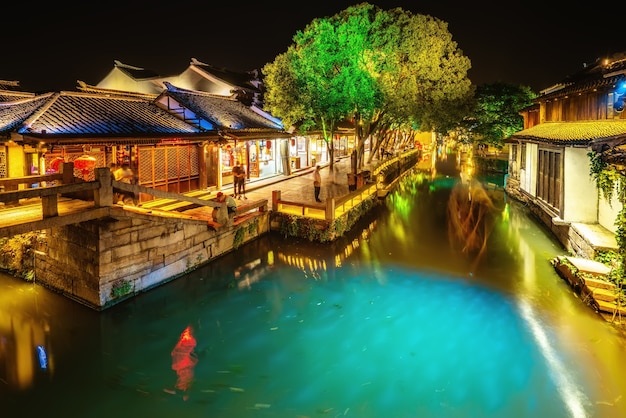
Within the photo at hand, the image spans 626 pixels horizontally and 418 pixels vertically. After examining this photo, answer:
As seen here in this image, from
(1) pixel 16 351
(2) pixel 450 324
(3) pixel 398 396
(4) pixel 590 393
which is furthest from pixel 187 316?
(4) pixel 590 393

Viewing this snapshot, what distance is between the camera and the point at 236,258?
49.1 feet

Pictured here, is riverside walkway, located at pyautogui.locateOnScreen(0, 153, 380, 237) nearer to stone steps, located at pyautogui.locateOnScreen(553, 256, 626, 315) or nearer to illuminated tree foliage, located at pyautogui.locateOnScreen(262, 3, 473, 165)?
illuminated tree foliage, located at pyautogui.locateOnScreen(262, 3, 473, 165)

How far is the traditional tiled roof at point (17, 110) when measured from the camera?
13.1m

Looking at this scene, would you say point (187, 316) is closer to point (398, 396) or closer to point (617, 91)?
point (398, 396)

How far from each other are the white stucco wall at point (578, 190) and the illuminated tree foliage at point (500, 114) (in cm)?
2604

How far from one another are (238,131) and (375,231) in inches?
329

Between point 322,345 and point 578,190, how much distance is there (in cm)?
1218

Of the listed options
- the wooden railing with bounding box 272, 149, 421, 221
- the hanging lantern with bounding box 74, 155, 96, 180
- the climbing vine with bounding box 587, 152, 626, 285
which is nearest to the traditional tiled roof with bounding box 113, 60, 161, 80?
the wooden railing with bounding box 272, 149, 421, 221

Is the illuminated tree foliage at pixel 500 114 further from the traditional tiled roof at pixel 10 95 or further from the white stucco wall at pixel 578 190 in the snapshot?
the traditional tiled roof at pixel 10 95

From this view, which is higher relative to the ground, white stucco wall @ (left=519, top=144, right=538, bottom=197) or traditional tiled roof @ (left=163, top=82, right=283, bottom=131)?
traditional tiled roof @ (left=163, top=82, right=283, bottom=131)

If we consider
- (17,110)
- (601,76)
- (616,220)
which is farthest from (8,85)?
(601,76)

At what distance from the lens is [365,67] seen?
75.4 ft

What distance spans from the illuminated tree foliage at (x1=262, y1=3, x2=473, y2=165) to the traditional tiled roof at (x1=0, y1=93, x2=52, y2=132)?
1155 centimetres

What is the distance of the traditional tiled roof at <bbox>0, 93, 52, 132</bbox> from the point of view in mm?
13141
